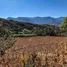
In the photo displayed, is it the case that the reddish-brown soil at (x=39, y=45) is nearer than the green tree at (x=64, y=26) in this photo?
Yes

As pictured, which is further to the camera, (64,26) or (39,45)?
(64,26)

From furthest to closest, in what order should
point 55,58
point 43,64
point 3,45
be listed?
point 3,45, point 55,58, point 43,64

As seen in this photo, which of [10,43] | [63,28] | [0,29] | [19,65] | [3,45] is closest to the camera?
[19,65]

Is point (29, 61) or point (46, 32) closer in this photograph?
point (29, 61)

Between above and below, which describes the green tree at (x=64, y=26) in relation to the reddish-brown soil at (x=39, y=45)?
below

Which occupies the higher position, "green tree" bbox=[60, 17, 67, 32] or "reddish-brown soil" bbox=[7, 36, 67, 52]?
"reddish-brown soil" bbox=[7, 36, 67, 52]

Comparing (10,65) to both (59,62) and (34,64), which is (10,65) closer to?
(34,64)

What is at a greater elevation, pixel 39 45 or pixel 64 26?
pixel 39 45

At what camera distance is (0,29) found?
1164 centimetres

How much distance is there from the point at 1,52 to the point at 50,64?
3.56 metres

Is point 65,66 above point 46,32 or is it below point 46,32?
above

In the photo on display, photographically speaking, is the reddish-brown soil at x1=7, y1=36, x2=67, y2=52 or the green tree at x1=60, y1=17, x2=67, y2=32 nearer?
the reddish-brown soil at x1=7, y1=36, x2=67, y2=52

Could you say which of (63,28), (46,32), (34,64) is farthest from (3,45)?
(63,28)

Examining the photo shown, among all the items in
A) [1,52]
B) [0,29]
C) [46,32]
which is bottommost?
[46,32]
